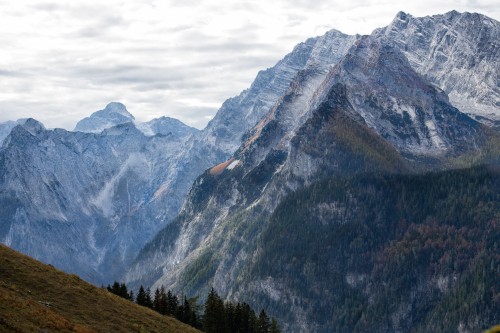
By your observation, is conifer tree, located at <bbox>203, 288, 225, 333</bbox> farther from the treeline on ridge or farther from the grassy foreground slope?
the grassy foreground slope

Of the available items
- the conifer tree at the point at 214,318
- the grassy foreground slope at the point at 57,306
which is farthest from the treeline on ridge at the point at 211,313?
the grassy foreground slope at the point at 57,306

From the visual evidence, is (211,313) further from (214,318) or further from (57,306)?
(57,306)

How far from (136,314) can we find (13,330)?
3447 cm

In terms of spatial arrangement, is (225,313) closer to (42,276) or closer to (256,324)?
(256,324)

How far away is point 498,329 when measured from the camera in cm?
3703

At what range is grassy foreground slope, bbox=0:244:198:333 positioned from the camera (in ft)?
255

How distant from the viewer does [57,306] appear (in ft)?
300

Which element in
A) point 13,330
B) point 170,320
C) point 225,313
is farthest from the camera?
point 225,313

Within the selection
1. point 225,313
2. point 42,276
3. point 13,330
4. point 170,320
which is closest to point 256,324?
point 225,313

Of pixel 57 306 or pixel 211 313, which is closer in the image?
pixel 57 306

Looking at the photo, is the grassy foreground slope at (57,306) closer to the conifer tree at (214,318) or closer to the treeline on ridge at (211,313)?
the conifer tree at (214,318)

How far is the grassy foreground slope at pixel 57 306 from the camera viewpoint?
77.8 meters

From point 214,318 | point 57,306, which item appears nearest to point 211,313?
point 214,318

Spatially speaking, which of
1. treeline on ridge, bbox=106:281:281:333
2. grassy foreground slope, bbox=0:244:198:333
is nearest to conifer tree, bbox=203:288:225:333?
treeline on ridge, bbox=106:281:281:333
